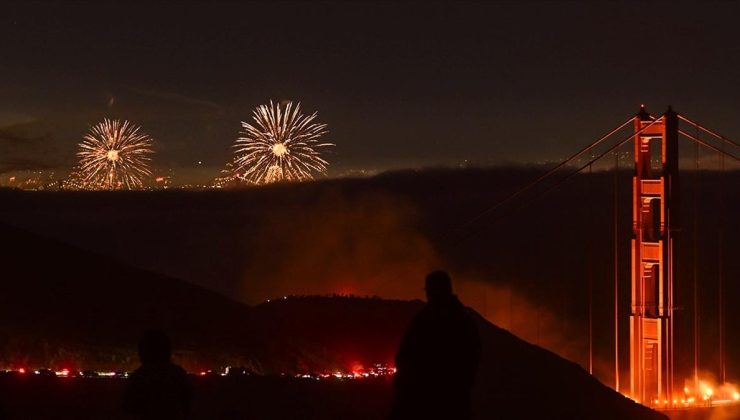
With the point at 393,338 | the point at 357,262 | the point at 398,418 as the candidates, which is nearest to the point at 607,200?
the point at 357,262

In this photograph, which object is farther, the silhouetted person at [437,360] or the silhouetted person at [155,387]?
the silhouetted person at [155,387]

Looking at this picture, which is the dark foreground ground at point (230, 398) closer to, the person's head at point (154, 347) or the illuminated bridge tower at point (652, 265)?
the person's head at point (154, 347)

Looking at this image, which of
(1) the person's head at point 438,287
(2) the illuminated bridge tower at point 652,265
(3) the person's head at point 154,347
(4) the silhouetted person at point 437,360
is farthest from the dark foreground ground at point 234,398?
(2) the illuminated bridge tower at point 652,265

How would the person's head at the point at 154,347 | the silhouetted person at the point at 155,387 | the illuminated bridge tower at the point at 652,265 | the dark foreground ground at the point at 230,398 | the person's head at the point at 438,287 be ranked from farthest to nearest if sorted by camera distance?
the illuminated bridge tower at the point at 652,265 → the dark foreground ground at the point at 230,398 → the silhouetted person at the point at 155,387 → the person's head at the point at 154,347 → the person's head at the point at 438,287

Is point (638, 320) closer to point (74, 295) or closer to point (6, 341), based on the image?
point (74, 295)

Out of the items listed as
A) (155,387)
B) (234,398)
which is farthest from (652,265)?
(155,387)

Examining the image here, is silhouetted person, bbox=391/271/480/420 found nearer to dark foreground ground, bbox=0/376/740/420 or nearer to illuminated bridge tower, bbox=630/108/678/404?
dark foreground ground, bbox=0/376/740/420

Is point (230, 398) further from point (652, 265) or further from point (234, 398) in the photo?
point (652, 265)

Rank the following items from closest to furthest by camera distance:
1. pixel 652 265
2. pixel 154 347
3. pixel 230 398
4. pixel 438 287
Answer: pixel 438 287
pixel 154 347
pixel 230 398
pixel 652 265
